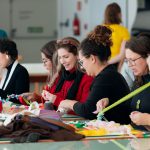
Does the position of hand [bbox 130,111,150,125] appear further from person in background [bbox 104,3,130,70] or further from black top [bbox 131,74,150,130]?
person in background [bbox 104,3,130,70]

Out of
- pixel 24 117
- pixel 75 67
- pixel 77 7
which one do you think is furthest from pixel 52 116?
pixel 77 7

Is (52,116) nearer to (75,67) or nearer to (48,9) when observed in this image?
(75,67)

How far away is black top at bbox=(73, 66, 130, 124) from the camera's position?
3.42 meters

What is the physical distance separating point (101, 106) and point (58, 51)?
3.06ft

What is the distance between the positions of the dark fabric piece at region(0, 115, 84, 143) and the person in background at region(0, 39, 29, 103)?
6.01 feet

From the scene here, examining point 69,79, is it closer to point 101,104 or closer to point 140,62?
point 101,104

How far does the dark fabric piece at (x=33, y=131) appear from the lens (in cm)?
270

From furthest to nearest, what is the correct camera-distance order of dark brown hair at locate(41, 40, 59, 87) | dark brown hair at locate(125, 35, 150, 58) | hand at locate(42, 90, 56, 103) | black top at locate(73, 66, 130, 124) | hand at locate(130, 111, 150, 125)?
1. dark brown hair at locate(41, 40, 59, 87)
2. hand at locate(42, 90, 56, 103)
3. black top at locate(73, 66, 130, 124)
4. dark brown hair at locate(125, 35, 150, 58)
5. hand at locate(130, 111, 150, 125)

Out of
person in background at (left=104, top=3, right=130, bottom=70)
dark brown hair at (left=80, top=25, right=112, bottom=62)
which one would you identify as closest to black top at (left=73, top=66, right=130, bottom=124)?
dark brown hair at (left=80, top=25, right=112, bottom=62)

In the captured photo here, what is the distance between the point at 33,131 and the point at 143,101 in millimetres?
747

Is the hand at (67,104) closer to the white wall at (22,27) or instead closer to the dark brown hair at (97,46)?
the dark brown hair at (97,46)

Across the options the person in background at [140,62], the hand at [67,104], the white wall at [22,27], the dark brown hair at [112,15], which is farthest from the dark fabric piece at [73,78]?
the white wall at [22,27]

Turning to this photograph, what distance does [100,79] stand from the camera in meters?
3.42

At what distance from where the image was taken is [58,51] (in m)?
4.05
